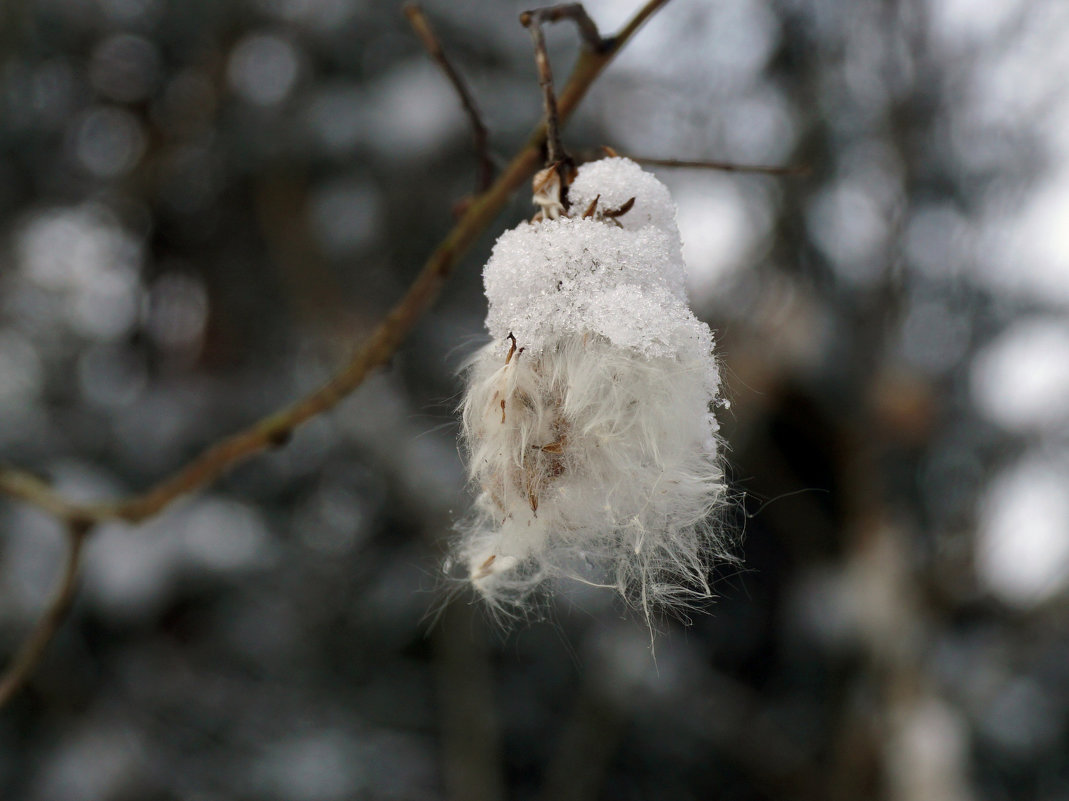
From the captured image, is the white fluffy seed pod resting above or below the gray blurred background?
above

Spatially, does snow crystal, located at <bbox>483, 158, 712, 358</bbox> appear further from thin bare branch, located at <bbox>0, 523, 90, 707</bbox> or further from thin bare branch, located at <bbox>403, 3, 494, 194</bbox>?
thin bare branch, located at <bbox>0, 523, 90, 707</bbox>

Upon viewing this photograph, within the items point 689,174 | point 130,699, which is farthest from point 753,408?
point 130,699

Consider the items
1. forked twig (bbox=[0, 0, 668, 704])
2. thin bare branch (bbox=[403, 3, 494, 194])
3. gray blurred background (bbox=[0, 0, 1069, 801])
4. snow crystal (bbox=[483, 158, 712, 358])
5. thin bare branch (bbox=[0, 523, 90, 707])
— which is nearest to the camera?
snow crystal (bbox=[483, 158, 712, 358])

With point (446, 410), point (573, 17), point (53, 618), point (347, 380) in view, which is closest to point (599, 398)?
point (573, 17)

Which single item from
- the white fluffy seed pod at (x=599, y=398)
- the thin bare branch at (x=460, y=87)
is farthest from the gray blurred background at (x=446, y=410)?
the white fluffy seed pod at (x=599, y=398)

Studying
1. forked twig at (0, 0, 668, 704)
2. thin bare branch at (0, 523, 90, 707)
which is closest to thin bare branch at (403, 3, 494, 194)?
forked twig at (0, 0, 668, 704)

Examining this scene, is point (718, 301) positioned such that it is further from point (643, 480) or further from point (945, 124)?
point (643, 480)
